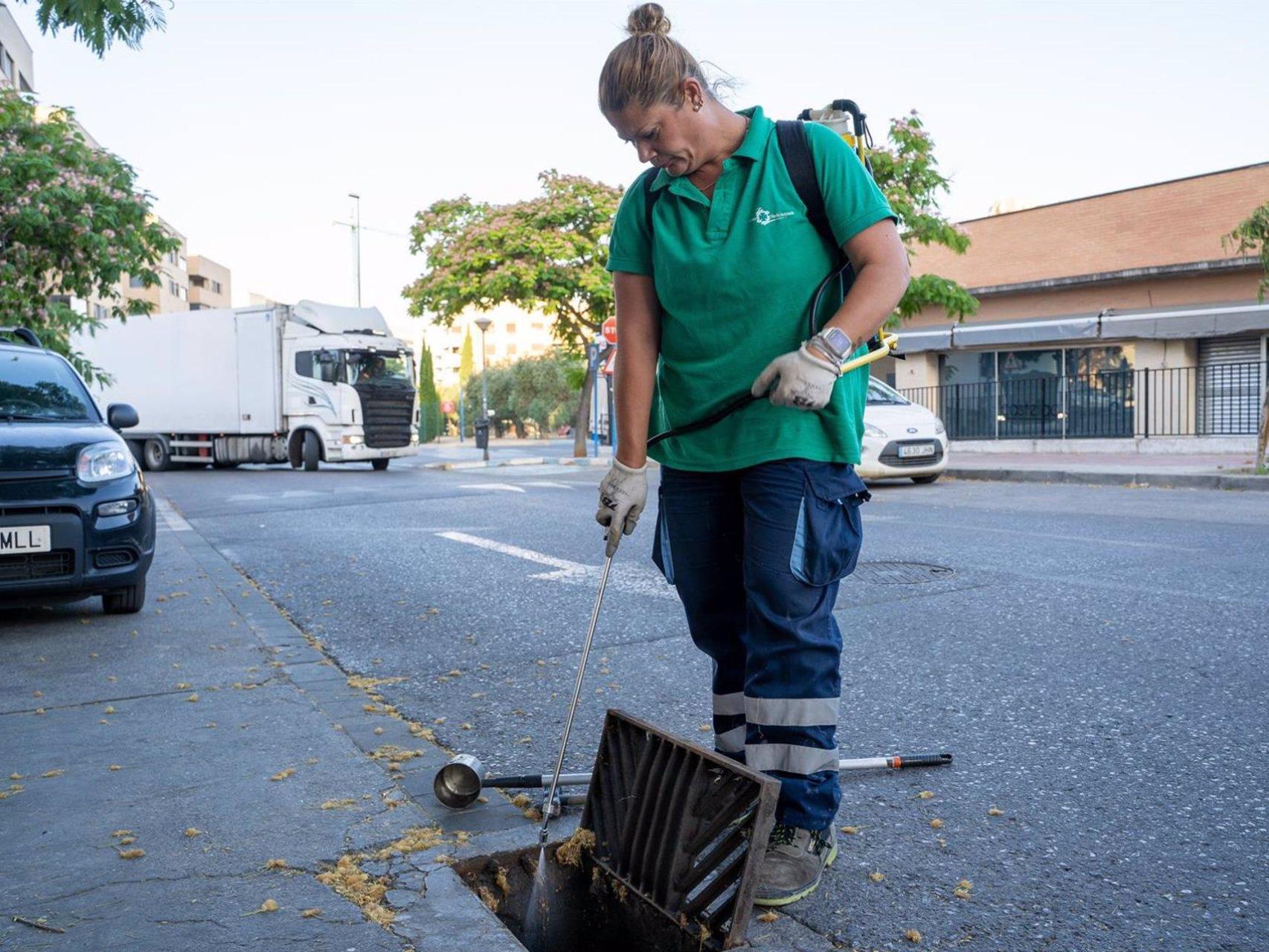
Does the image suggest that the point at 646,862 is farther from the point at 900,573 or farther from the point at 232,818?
the point at 900,573

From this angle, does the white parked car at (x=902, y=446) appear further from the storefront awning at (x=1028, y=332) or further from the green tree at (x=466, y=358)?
the green tree at (x=466, y=358)

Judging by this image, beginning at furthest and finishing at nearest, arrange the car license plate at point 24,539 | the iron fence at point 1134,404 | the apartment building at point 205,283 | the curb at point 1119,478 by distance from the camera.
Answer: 1. the apartment building at point 205,283
2. the iron fence at point 1134,404
3. the curb at point 1119,478
4. the car license plate at point 24,539

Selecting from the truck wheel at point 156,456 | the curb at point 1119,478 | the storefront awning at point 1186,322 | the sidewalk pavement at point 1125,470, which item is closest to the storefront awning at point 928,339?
the storefront awning at point 1186,322

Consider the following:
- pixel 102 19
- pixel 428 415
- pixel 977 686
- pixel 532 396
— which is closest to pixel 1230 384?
pixel 977 686

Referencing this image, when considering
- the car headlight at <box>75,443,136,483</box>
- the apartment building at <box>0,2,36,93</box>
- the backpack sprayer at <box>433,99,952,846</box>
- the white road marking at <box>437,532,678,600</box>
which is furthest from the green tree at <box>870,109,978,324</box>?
the apartment building at <box>0,2,36,93</box>

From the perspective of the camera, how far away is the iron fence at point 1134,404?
22.7 meters

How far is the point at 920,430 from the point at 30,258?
11172 millimetres

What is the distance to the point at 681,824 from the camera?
2.47 metres

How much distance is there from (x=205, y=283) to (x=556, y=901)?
102 metres

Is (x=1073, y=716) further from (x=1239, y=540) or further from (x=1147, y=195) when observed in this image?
(x=1147, y=195)

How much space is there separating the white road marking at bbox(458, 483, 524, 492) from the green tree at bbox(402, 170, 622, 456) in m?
10.7

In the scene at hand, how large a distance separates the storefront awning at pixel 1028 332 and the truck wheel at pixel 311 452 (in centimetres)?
1430

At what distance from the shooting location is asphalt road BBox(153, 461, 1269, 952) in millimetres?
→ 2545

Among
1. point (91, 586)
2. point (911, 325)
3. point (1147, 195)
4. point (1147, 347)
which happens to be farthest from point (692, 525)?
point (911, 325)
